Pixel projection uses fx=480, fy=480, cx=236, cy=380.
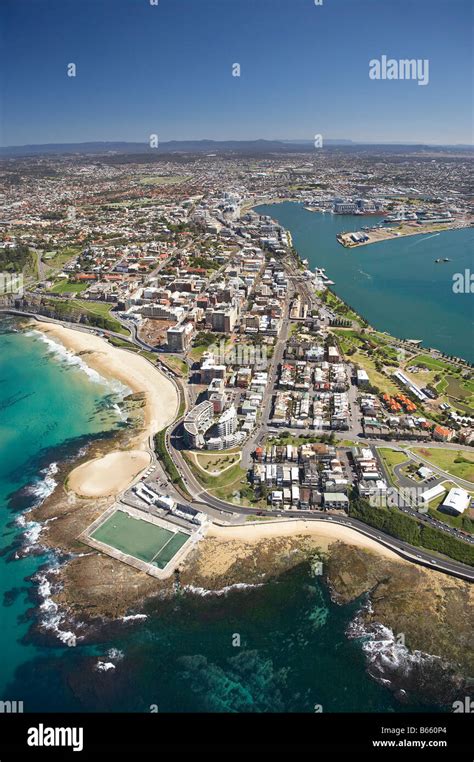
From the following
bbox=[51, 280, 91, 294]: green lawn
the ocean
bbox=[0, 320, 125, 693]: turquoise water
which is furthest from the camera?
bbox=[51, 280, 91, 294]: green lawn

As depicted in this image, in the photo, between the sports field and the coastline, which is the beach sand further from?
the coastline

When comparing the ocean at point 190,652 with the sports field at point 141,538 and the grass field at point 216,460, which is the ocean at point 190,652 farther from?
the grass field at point 216,460

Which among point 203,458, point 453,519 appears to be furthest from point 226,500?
point 453,519

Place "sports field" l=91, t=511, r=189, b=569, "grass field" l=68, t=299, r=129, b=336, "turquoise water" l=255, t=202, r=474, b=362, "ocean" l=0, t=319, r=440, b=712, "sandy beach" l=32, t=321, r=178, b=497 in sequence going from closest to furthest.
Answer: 1. "ocean" l=0, t=319, r=440, b=712
2. "sports field" l=91, t=511, r=189, b=569
3. "sandy beach" l=32, t=321, r=178, b=497
4. "grass field" l=68, t=299, r=129, b=336
5. "turquoise water" l=255, t=202, r=474, b=362

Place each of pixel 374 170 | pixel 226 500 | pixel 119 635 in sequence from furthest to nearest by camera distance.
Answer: pixel 374 170
pixel 226 500
pixel 119 635

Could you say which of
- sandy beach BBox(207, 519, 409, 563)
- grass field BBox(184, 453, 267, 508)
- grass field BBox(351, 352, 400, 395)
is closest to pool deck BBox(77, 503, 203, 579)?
sandy beach BBox(207, 519, 409, 563)

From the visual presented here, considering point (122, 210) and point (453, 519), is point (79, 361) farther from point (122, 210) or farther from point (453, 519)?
point (122, 210)

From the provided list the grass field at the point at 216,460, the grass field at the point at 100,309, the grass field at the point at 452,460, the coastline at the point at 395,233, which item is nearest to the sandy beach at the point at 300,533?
the grass field at the point at 216,460
